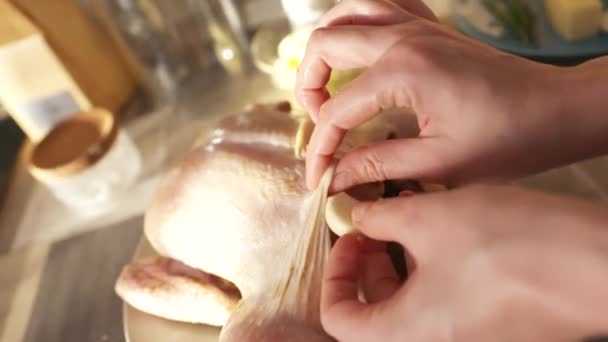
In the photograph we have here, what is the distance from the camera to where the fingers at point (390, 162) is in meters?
0.48

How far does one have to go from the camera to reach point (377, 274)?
49 cm

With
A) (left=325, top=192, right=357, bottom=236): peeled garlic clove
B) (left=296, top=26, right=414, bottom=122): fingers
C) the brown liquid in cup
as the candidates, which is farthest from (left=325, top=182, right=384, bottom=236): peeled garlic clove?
the brown liquid in cup

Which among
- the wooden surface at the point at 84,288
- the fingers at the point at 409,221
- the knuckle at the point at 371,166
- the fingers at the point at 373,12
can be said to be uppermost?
the fingers at the point at 373,12

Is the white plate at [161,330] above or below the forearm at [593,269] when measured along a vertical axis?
below

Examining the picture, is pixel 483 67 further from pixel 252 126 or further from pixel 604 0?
pixel 604 0

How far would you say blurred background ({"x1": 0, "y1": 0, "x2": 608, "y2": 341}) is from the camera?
79 centimetres

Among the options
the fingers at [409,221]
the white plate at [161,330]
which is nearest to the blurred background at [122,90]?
the white plate at [161,330]

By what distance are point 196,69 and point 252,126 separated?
1.63 feet

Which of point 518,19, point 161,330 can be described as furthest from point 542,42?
point 161,330

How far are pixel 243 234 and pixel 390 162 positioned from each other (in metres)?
0.19

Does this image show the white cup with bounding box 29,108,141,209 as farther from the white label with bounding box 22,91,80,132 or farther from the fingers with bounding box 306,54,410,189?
the fingers with bounding box 306,54,410,189

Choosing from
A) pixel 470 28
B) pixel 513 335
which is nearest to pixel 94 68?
pixel 470 28

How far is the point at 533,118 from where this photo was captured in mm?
436

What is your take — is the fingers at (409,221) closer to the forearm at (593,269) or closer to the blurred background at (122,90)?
the forearm at (593,269)
